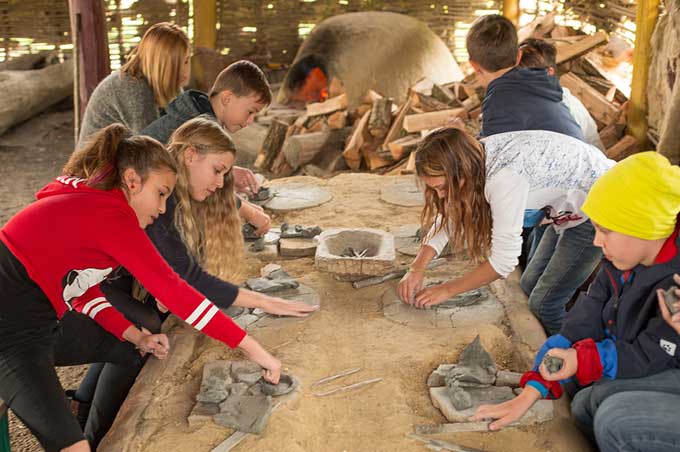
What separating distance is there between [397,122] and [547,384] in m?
5.08

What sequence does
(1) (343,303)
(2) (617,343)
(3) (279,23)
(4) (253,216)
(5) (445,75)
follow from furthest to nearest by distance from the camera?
(3) (279,23)
(5) (445,75)
(4) (253,216)
(1) (343,303)
(2) (617,343)

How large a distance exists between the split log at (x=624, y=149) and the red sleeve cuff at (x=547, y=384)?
399 cm

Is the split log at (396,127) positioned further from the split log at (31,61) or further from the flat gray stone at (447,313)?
the split log at (31,61)

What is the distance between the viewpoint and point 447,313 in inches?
129

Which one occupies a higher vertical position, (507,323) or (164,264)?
(164,264)

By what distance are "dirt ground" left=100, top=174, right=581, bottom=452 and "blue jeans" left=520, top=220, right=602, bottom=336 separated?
325 millimetres

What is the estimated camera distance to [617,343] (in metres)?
2.35

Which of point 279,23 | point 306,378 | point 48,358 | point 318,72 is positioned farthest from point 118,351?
point 279,23

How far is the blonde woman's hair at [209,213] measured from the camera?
297cm

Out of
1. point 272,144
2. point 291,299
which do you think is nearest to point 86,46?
point 272,144

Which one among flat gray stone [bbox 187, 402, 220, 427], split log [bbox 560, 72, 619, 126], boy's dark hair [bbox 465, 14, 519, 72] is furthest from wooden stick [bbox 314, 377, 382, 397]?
split log [bbox 560, 72, 619, 126]

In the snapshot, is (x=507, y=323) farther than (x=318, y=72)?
No

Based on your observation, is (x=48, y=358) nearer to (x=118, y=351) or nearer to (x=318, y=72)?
(x=118, y=351)

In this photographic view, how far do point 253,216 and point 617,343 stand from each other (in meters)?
2.33
